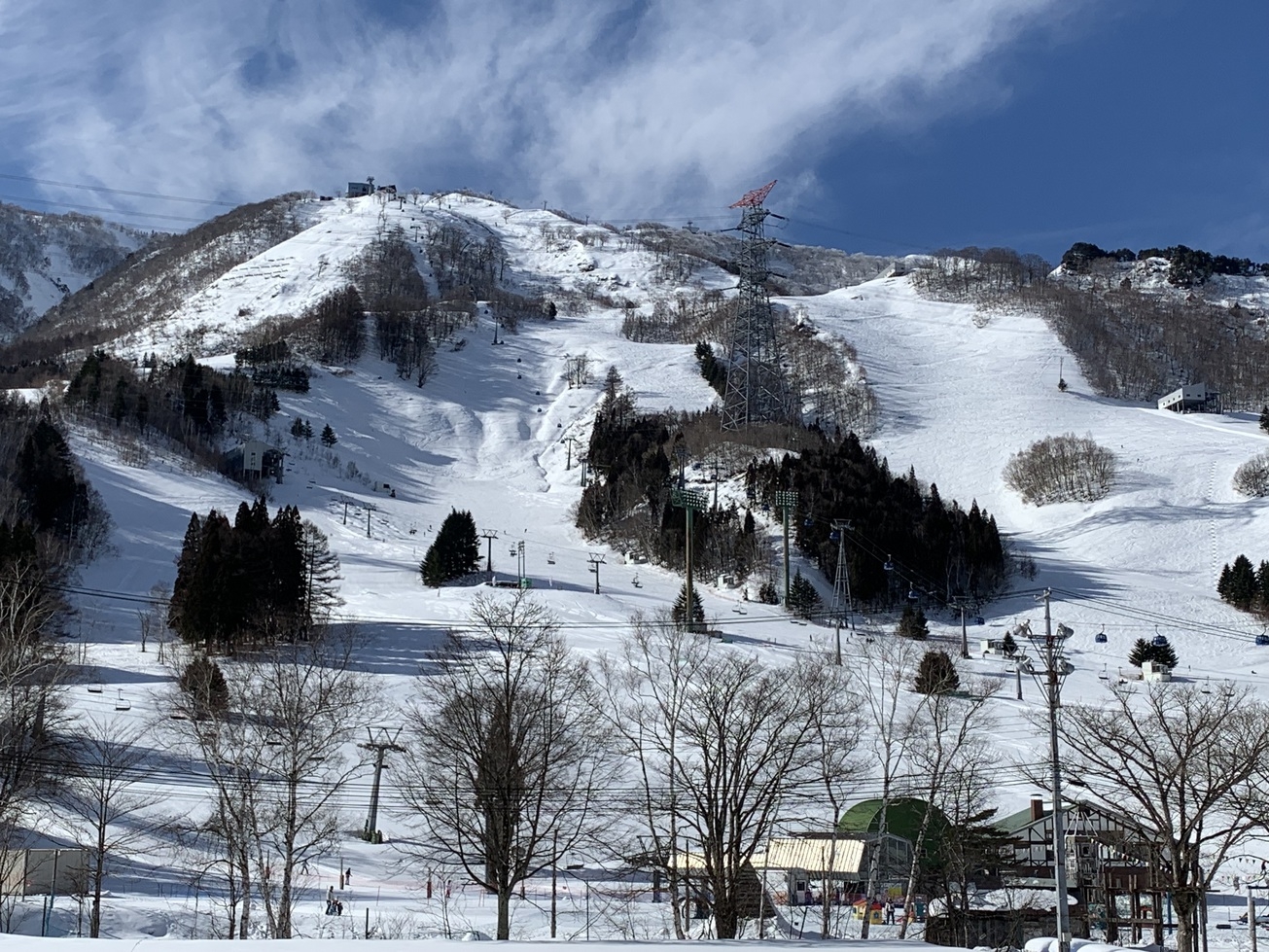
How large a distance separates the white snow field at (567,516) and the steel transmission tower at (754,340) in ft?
35.9

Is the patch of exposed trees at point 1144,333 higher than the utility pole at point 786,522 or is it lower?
higher

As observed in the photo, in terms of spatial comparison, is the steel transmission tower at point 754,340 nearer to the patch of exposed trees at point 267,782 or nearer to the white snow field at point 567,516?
the white snow field at point 567,516

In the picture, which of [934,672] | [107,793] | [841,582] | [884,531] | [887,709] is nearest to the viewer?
[107,793]

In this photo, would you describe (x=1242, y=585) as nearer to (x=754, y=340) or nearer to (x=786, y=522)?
A: (x=786, y=522)

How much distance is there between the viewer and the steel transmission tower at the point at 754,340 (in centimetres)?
11631

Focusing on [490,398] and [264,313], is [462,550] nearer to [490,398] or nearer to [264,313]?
[490,398]

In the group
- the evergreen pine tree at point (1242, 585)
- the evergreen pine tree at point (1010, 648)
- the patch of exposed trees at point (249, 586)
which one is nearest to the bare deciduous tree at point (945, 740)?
the evergreen pine tree at point (1010, 648)

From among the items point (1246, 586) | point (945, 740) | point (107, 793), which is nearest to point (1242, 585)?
point (1246, 586)

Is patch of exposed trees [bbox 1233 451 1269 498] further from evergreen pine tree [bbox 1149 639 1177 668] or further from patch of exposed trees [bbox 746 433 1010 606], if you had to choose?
evergreen pine tree [bbox 1149 639 1177 668]

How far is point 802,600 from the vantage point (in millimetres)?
73000

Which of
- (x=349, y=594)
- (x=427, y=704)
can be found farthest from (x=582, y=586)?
(x=427, y=704)

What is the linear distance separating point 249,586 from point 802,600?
1321 inches

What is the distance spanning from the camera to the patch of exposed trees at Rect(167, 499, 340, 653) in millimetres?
54438

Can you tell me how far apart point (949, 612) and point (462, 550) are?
31880 millimetres
